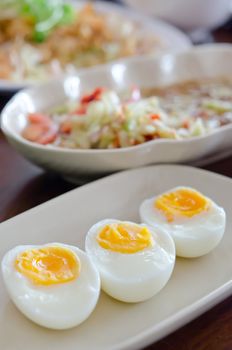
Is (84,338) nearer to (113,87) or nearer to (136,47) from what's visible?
A: (113,87)

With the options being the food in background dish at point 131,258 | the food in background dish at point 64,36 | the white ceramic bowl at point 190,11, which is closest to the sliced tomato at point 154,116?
the food in background dish at point 131,258

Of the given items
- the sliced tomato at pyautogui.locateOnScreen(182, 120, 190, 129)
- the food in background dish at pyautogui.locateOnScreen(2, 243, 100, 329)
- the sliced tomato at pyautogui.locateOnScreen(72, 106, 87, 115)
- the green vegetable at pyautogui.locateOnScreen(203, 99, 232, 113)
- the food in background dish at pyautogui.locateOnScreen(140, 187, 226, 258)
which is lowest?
the green vegetable at pyautogui.locateOnScreen(203, 99, 232, 113)

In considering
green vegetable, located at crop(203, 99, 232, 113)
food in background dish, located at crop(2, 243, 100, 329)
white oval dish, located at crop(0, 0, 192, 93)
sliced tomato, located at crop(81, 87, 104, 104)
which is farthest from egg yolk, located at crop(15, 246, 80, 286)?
white oval dish, located at crop(0, 0, 192, 93)

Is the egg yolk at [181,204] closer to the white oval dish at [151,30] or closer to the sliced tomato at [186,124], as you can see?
the sliced tomato at [186,124]

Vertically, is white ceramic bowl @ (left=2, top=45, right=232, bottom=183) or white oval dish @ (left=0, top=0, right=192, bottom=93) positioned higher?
white ceramic bowl @ (left=2, top=45, right=232, bottom=183)

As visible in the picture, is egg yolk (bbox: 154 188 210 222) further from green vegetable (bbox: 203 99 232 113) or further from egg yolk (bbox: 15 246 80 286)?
green vegetable (bbox: 203 99 232 113)

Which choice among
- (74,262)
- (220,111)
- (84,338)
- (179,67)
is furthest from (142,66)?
(84,338)

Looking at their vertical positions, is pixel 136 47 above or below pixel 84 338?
below
